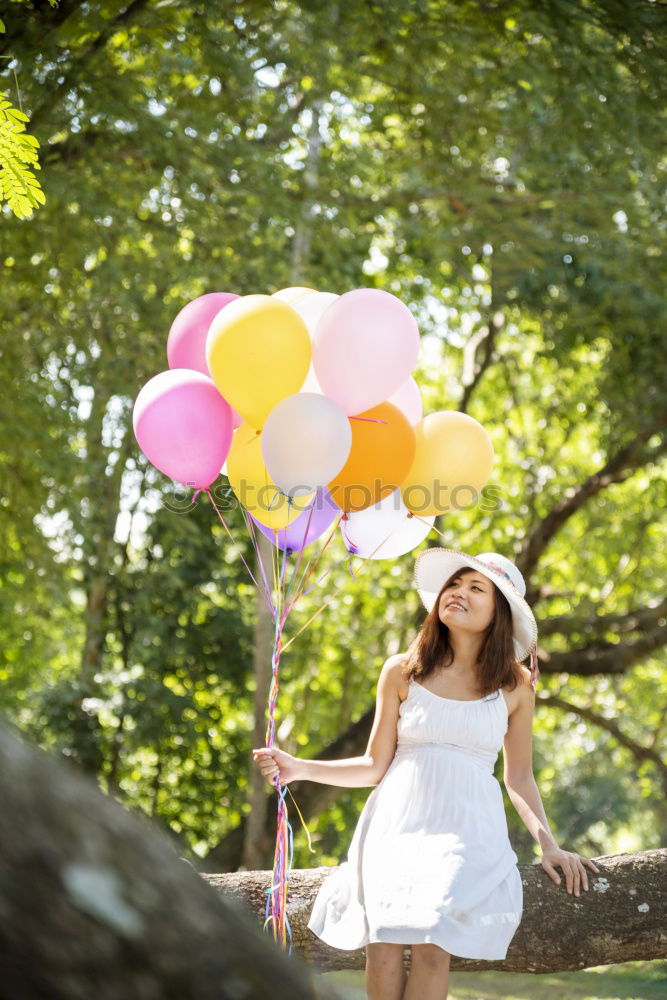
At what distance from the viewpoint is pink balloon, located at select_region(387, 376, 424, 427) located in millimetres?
3621

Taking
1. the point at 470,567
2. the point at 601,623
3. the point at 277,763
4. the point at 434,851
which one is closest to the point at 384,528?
the point at 470,567

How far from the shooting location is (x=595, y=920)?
3.09 meters

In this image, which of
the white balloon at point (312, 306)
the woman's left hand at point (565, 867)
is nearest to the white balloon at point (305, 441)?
the white balloon at point (312, 306)

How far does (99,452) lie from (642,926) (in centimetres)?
505

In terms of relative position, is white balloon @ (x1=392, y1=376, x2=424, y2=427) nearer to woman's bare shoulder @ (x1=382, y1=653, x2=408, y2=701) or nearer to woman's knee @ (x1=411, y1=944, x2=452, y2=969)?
woman's bare shoulder @ (x1=382, y1=653, x2=408, y2=701)

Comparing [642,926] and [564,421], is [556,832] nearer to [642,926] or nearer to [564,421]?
[564,421]

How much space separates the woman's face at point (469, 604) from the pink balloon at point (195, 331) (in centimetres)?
113

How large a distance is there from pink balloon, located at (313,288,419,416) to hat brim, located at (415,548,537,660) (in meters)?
0.57

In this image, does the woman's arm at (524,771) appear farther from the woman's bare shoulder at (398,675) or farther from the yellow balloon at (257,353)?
the yellow balloon at (257,353)

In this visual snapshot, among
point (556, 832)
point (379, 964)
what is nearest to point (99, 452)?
point (379, 964)

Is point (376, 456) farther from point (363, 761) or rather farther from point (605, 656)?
point (605, 656)

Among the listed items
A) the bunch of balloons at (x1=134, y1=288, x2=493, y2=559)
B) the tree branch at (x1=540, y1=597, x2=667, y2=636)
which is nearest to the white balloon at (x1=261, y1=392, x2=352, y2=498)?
the bunch of balloons at (x1=134, y1=288, x2=493, y2=559)

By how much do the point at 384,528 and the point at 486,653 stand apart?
66 centimetres

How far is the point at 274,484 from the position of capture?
3402 mm
